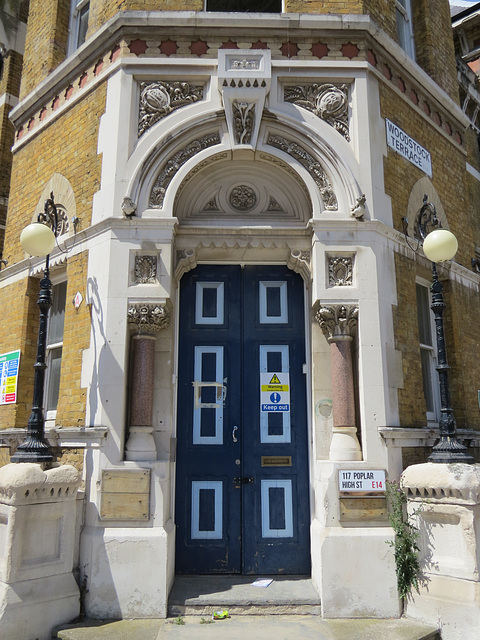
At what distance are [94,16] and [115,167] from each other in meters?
2.89

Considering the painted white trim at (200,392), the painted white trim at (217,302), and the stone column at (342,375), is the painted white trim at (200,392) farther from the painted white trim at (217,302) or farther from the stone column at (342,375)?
the stone column at (342,375)

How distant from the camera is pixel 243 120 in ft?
22.1

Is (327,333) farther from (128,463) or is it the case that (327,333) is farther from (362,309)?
(128,463)

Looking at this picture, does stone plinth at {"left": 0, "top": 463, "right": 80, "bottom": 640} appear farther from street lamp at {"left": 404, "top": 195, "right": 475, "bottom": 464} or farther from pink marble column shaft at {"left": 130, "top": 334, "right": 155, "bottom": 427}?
street lamp at {"left": 404, "top": 195, "right": 475, "bottom": 464}

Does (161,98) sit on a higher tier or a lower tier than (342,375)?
higher

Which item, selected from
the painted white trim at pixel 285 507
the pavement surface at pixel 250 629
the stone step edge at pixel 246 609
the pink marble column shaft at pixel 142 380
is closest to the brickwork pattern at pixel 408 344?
the painted white trim at pixel 285 507

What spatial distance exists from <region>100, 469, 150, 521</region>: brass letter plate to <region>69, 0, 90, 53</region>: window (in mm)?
6869

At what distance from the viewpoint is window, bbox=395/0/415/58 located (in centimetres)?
876

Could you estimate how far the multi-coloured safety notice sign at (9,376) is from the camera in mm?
7594

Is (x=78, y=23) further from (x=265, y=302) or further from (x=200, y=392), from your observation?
(x=200, y=392)

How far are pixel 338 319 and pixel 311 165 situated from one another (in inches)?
80.2

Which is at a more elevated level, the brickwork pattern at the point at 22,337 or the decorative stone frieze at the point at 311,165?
the decorative stone frieze at the point at 311,165

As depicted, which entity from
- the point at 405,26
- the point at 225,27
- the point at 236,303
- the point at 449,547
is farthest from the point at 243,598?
the point at 405,26

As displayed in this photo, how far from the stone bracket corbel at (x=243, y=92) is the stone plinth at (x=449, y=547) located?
176 inches
